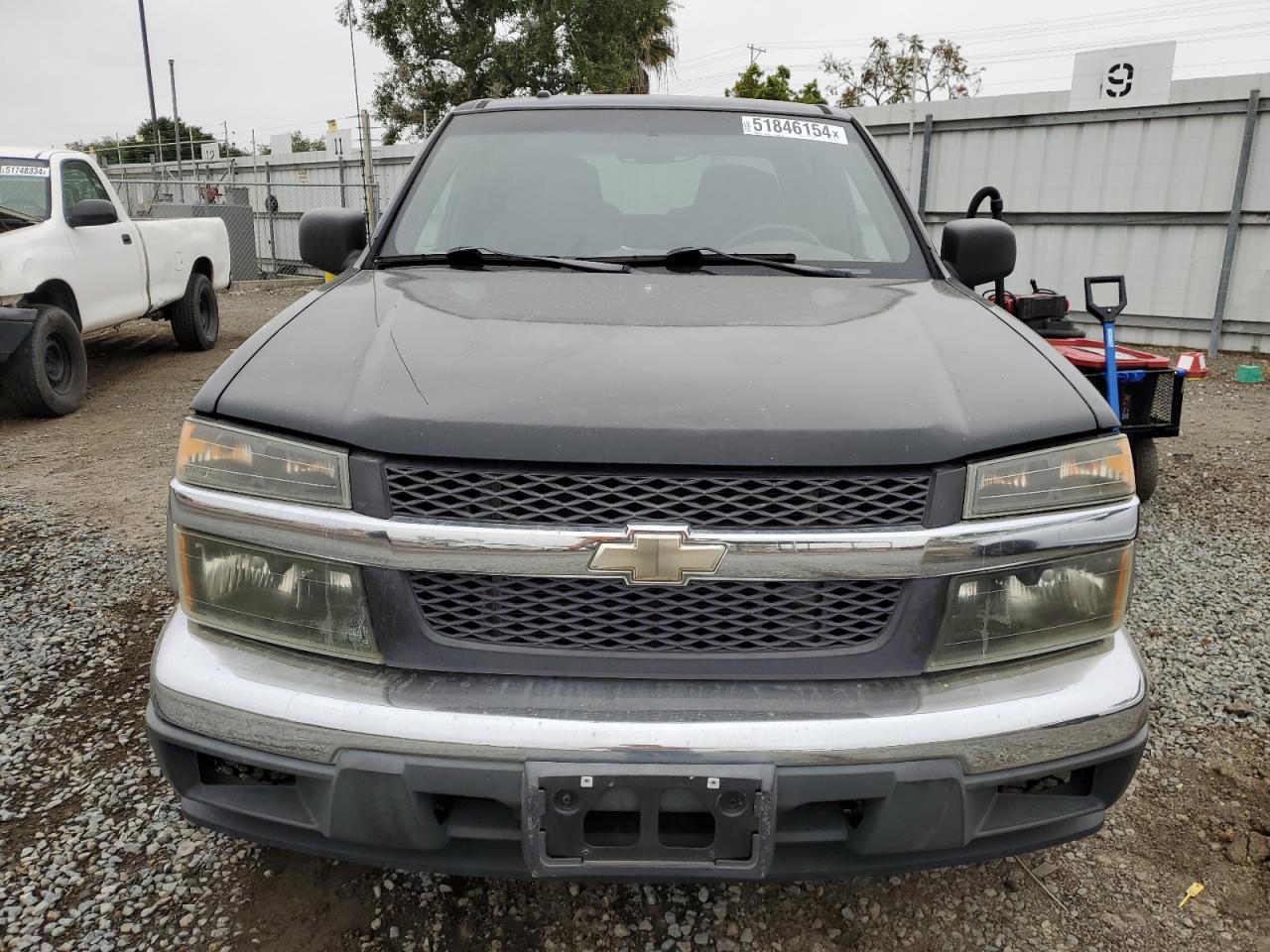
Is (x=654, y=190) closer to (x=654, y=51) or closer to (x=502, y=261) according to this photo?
(x=502, y=261)

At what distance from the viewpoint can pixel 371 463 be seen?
4.97 feet

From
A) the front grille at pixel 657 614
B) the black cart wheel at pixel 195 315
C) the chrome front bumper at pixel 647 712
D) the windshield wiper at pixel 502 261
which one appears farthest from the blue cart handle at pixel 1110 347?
the black cart wheel at pixel 195 315

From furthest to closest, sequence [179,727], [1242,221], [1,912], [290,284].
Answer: [290,284], [1242,221], [1,912], [179,727]

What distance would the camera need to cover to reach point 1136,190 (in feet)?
31.2

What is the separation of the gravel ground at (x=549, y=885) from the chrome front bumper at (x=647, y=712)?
25.5 inches

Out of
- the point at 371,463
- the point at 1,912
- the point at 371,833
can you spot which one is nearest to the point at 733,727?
the point at 371,833

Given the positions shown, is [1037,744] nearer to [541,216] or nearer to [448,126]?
[541,216]

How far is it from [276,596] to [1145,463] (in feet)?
14.5

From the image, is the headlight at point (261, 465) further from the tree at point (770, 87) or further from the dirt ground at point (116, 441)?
the tree at point (770, 87)

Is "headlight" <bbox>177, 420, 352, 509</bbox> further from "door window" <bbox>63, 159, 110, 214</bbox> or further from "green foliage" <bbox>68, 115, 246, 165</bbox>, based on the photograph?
"green foliage" <bbox>68, 115, 246, 165</bbox>

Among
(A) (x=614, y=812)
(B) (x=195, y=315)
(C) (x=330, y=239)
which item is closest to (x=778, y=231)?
(C) (x=330, y=239)

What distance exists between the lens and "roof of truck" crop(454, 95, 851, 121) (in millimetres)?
2912

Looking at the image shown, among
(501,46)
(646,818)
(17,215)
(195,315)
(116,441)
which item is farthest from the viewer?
(501,46)

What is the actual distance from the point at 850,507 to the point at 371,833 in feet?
3.12
